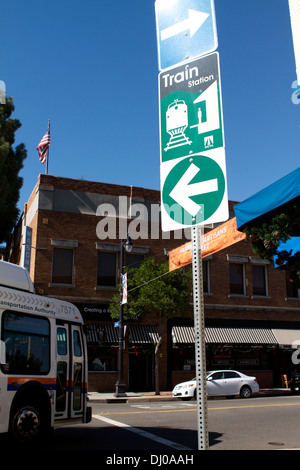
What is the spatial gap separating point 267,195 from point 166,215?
3178 mm

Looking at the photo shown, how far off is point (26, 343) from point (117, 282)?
18.7 m

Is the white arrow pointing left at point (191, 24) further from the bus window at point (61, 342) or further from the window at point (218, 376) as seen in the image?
the window at point (218, 376)

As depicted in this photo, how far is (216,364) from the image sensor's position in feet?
94.8

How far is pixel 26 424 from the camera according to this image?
333 inches

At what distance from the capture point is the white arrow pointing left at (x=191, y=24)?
359cm

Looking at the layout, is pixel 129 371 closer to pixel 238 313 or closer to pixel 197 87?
pixel 238 313

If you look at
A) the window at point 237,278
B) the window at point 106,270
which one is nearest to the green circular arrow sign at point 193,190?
the window at point 106,270

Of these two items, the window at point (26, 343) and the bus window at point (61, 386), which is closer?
the window at point (26, 343)

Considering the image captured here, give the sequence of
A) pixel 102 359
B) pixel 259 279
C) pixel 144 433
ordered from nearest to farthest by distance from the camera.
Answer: pixel 144 433 < pixel 102 359 < pixel 259 279

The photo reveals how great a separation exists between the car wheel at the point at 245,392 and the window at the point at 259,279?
29.4ft

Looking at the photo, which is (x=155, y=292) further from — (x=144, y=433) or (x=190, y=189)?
(x=190, y=189)

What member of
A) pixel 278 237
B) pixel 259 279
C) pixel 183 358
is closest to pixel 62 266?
pixel 183 358

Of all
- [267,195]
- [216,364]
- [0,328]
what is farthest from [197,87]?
[216,364]

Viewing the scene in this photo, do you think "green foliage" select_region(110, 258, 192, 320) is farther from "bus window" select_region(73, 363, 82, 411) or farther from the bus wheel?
the bus wheel
